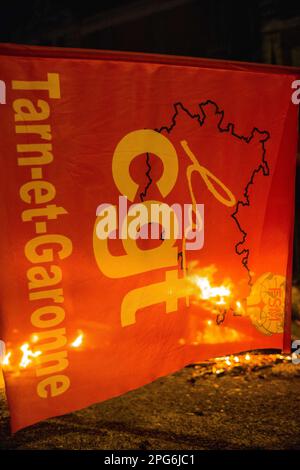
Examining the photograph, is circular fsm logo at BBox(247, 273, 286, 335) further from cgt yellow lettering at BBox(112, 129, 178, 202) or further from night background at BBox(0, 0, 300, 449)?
night background at BBox(0, 0, 300, 449)

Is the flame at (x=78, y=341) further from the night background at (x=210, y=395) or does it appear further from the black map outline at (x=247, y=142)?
the night background at (x=210, y=395)

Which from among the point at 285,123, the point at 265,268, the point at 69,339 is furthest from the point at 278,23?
the point at 69,339

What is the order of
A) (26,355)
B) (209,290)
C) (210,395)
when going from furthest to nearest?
1. (210,395)
2. (209,290)
3. (26,355)

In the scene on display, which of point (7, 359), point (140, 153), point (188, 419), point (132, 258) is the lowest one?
point (188, 419)

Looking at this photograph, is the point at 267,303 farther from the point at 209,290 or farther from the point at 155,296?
the point at 155,296

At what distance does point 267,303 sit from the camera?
325 centimetres

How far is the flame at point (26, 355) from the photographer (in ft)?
7.88

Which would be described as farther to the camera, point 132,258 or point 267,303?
point 267,303

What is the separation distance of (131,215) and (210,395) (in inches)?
110

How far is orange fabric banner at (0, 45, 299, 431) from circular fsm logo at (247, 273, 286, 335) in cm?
1

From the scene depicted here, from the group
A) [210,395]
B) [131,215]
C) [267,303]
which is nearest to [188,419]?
[210,395]

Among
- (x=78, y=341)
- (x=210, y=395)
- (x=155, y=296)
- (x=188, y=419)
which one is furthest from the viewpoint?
(x=210, y=395)

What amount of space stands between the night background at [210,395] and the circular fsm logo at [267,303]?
4.03ft

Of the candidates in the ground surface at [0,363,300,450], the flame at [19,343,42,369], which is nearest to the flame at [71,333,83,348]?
the flame at [19,343,42,369]
